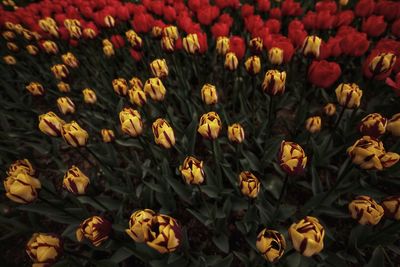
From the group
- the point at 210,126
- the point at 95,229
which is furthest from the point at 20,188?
the point at 210,126

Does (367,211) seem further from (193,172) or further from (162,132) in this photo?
(162,132)

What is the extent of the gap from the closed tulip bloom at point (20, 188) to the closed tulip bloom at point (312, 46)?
2036 mm

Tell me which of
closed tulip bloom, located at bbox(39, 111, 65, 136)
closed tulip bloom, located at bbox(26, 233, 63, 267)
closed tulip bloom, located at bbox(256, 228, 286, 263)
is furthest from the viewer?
closed tulip bloom, located at bbox(39, 111, 65, 136)

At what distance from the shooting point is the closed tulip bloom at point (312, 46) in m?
1.80

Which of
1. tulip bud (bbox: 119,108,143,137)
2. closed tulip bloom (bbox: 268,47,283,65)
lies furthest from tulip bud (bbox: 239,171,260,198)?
closed tulip bloom (bbox: 268,47,283,65)

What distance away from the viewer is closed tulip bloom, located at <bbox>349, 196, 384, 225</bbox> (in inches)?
46.7

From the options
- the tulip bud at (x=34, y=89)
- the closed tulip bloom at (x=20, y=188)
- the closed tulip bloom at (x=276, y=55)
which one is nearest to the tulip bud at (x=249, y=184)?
the closed tulip bloom at (x=276, y=55)

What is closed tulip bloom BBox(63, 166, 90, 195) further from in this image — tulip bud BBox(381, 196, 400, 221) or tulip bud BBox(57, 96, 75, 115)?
tulip bud BBox(381, 196, 400, 221)

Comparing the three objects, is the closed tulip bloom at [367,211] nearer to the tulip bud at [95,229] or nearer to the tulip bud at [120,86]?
the tulip bud at [95,229]

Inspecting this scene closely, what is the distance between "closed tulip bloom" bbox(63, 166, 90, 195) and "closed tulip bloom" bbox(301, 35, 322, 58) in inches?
70.0

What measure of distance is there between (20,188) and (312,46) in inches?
83.0

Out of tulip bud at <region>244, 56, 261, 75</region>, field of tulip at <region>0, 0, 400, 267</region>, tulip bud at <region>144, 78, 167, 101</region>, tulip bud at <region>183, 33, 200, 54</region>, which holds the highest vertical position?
tulip bud at <region>183, 33, 200, 54</region>

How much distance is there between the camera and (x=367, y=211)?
47.1 inches

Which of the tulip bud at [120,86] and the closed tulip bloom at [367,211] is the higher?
the tulip bud at [120,86]
